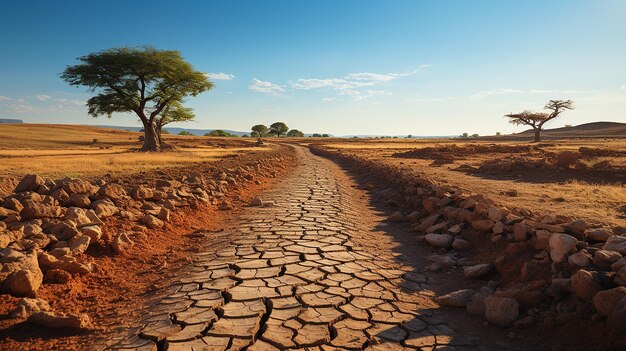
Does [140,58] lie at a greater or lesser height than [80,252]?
greater

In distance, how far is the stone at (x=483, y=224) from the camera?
5.41 metres

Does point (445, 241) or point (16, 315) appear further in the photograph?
point (445, 241)

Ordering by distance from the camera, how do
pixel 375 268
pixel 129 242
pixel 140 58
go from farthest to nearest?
1. pixel 140 58
2. pixel 129 242
3. pixel 375 268

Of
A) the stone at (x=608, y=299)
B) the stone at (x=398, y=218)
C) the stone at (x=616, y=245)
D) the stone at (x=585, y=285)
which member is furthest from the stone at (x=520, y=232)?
the stone at (x=398, y=218)

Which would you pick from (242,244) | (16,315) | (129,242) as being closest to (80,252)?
(129,242)

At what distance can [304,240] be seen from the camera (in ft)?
19.3

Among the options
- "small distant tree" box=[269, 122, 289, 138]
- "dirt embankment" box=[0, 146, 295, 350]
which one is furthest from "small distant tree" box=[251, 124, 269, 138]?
"dirt embankment" box=[0, 146, 295, 350]

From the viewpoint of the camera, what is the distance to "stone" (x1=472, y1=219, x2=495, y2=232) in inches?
213

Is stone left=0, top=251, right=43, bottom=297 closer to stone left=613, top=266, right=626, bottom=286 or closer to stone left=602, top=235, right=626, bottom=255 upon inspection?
stone left=613, top=266, right=626, bottom=286

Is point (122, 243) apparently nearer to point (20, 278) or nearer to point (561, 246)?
point (20, 278)

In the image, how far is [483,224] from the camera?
5.54 meters

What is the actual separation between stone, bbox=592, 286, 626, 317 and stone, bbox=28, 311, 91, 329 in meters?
4.01

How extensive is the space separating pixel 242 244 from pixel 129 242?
155 centimetres

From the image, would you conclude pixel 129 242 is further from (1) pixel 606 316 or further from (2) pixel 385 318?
(1) pixel 606 316
